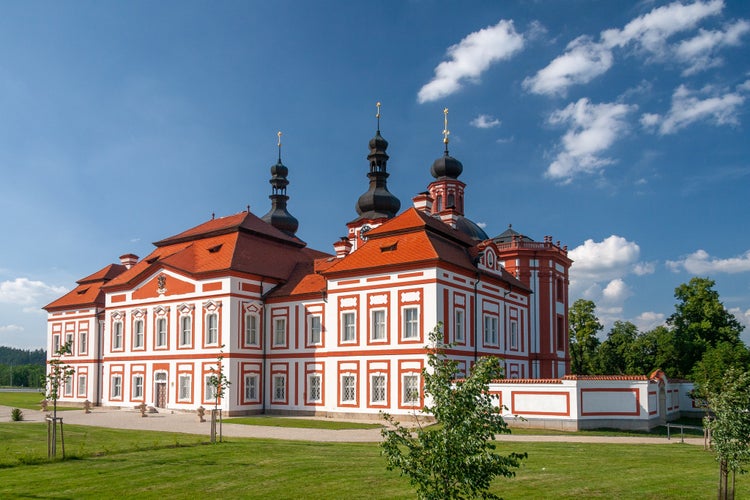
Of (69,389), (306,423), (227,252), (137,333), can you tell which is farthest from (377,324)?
(69,389)

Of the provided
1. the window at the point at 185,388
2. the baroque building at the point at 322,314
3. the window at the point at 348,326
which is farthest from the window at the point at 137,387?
the window at the point at 348,326

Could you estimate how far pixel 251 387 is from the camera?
41.2 meters

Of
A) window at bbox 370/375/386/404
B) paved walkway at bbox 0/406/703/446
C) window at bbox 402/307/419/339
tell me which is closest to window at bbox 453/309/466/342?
window at bbox 402/307/419/339

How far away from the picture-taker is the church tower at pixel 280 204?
6256cm

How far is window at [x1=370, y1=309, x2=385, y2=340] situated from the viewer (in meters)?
36.6

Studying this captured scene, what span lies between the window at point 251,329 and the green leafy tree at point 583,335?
3167 cm

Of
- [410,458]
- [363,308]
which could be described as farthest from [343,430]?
[410,458]

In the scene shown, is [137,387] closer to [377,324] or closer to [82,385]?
[82,385]

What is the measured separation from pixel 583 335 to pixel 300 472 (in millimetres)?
49779

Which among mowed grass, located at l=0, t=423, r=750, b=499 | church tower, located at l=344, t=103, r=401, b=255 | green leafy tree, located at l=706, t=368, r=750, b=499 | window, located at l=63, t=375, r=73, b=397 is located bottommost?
window, located at l=63, t=375, r=73, b=397

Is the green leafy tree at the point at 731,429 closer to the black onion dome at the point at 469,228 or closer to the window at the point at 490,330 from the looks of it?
the window at the point at 490,330

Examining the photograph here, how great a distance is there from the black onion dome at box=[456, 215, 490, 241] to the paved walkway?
23.7 m

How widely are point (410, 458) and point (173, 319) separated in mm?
35913

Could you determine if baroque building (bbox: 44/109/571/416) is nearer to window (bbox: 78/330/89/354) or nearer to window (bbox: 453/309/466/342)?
window (bbox: 453/309/466/342)
